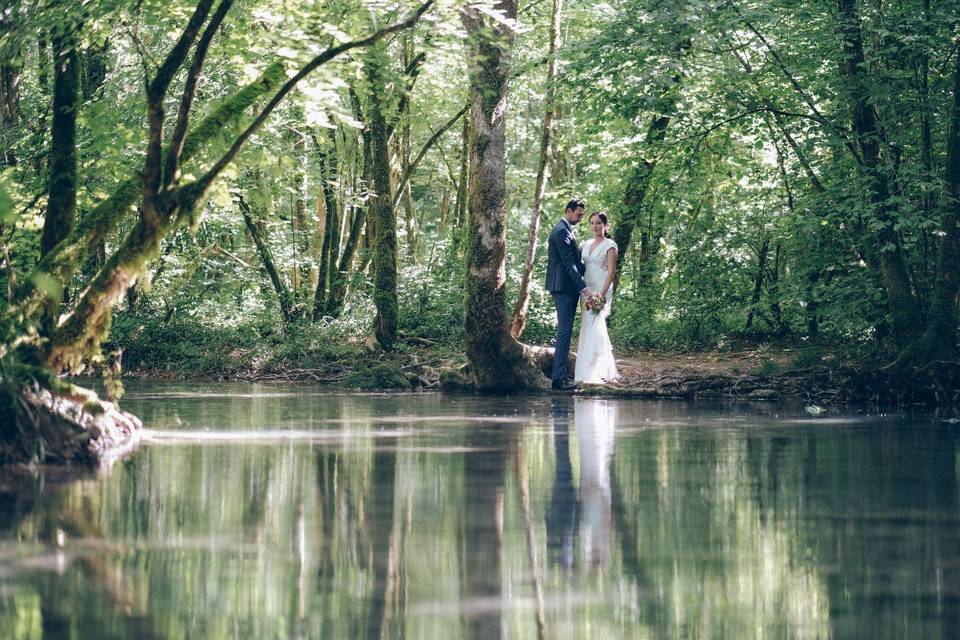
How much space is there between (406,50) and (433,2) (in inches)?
769

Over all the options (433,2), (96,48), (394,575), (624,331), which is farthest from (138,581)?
(624,331)

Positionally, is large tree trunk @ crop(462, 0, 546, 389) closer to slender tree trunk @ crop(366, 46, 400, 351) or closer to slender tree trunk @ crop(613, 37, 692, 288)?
slender tree trunk @ crop(613, 37, 692, 288)

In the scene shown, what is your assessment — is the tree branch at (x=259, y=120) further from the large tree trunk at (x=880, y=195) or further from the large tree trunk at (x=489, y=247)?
the large tree trunk at (x=880, y=195)

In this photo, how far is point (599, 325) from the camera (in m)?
20.1

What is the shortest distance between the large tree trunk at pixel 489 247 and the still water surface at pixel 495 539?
7.68 meters

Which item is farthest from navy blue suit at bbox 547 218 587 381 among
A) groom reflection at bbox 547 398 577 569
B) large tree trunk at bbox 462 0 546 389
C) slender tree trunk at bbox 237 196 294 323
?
slender tree trunk at bbox 237 196 294 323

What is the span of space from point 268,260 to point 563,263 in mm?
15548

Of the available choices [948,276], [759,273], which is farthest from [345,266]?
[948,276]

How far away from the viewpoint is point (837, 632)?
16.5ft

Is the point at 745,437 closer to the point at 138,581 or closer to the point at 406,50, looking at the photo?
the point at 138,581

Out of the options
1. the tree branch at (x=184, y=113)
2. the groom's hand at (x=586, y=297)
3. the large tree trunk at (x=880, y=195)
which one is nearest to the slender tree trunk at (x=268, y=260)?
the groom's hand at (x=586, y=297)

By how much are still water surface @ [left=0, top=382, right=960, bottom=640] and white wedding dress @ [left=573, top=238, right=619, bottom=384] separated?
712 centimetres

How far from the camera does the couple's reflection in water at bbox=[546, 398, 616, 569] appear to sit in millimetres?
6746

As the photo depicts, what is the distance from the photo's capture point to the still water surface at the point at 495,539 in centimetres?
526
